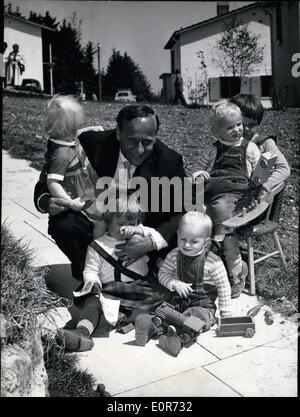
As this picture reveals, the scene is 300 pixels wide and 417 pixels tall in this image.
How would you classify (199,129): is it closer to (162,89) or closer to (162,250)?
(162,89)

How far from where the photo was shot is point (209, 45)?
3465mm

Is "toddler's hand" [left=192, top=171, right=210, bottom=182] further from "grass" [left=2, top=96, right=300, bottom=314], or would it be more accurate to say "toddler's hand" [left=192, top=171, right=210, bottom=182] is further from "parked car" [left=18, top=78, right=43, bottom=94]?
"parked car" [left=18, top=78, right=43, bottom=94]

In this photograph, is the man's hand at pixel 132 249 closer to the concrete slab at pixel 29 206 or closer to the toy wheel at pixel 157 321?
the toy wheel at pixel 157 321

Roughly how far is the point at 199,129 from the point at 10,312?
3.24 meters

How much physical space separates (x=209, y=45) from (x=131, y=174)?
3.62ft

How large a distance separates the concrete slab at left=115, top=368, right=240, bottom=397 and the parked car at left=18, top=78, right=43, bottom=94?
219cm

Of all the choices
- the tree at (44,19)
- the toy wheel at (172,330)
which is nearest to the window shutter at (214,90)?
the tree at (44,19)

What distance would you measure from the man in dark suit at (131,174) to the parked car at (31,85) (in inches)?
25.7

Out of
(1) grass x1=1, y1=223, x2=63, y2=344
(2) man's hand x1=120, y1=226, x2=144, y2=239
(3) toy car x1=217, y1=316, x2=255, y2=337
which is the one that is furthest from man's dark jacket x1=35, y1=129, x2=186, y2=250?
(3) toy car x1=217, y1=316, x2=255, y2=337

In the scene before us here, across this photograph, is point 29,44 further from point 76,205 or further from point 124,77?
point 76,205

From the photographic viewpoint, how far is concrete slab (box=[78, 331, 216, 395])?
249cm

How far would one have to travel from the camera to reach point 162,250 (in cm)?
320

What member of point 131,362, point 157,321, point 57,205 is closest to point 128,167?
point 57,205
